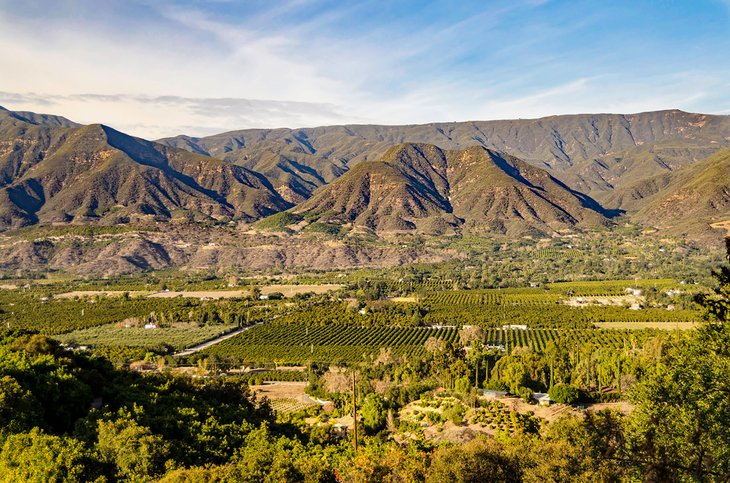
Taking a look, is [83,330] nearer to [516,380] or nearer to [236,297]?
[236,297]

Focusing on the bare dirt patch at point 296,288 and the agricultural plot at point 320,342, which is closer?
the agricultural plot at point 320,342

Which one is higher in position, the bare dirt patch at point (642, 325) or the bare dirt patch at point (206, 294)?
the bare dirt patch at point (642, 325)

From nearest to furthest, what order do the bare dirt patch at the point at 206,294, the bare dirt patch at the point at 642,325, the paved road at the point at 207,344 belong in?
the paved road at the point at 207,344 < the bare dirt patch at the point at 642,325 < the bare dirt patch at the point at 206,294

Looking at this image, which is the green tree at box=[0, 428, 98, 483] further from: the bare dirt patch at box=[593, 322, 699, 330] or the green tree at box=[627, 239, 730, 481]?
the bare dirt patch at box=[593, 322, 699, 330]

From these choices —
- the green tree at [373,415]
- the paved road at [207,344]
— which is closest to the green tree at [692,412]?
the green tree at [373,415]

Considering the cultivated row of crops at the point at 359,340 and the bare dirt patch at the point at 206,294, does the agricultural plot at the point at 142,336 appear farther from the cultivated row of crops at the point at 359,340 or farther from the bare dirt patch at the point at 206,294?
the bare dirt patch at the point at 206,294

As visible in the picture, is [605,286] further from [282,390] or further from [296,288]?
[282,390]

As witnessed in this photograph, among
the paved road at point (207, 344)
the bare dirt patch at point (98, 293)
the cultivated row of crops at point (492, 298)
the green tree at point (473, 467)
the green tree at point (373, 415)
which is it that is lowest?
the bare dirt patch at point (98, 293)

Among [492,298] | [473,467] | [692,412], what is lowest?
[492,298]

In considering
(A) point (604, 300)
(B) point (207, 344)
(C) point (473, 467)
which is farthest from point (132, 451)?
→ (A) point (604, 300)
